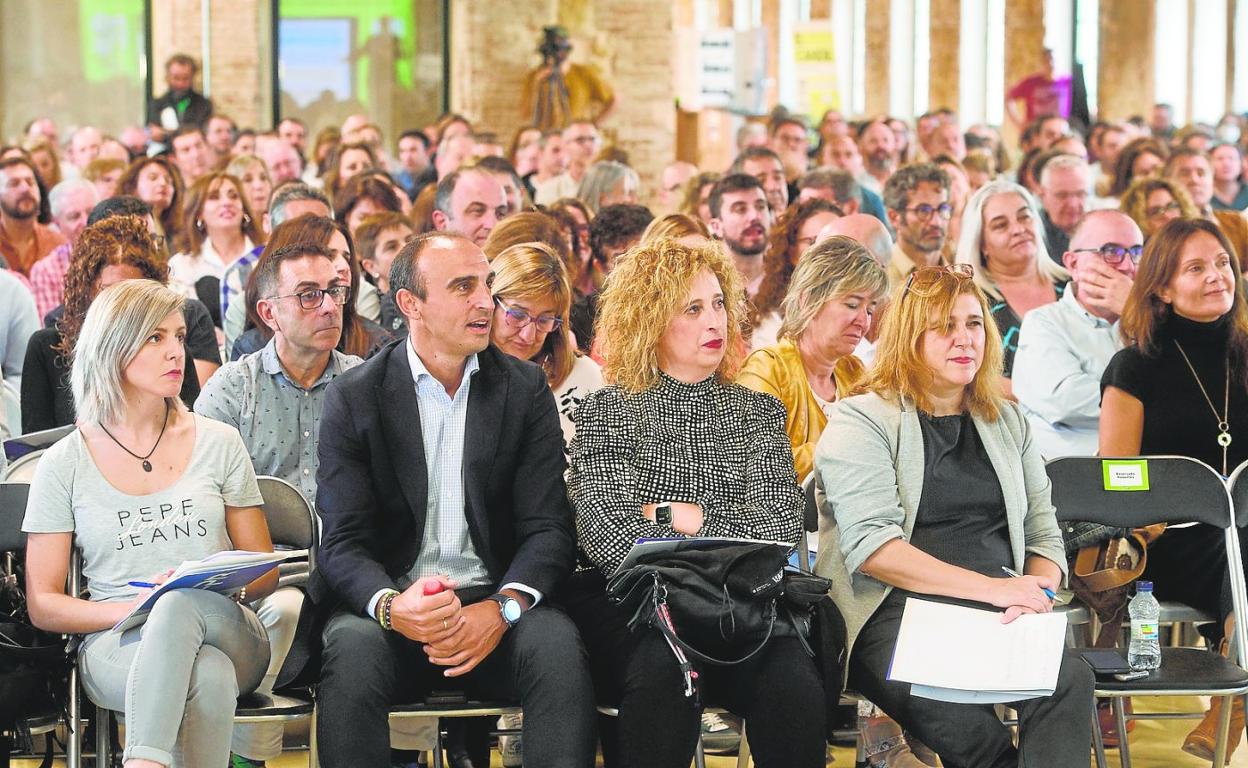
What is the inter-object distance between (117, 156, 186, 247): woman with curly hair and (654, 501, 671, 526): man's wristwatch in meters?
5.13

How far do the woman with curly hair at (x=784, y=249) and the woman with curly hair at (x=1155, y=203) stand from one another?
1.76 metres

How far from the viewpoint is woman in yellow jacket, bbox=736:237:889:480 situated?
4.98m

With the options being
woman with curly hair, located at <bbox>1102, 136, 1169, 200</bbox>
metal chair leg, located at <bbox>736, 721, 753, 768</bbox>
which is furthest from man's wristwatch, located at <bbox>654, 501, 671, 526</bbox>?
woman with curly hair, located at <bbox>1102, 136, 1169, 200</bbox>

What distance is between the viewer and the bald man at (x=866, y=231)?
6270 mm

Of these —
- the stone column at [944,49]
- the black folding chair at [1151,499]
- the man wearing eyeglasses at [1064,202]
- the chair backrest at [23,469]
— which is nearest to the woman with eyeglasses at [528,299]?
the chair backrest at [23,469]

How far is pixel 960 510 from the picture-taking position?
14.1 ft

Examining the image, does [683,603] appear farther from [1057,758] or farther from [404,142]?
[404,142]

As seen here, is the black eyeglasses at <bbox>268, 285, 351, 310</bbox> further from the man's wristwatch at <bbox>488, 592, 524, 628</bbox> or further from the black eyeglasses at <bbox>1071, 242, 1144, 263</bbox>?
the black eyeglasses at <bbox>1071, 242, 1144, 263</bbox>

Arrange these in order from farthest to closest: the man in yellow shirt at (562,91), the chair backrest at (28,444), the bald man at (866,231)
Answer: the man in yellow shirt at (562,91) → the bald man at (866,231) → the chair backrest at (28,444)

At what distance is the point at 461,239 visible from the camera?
4.42 metres

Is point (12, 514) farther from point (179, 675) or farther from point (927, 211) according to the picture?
point (927, 211)

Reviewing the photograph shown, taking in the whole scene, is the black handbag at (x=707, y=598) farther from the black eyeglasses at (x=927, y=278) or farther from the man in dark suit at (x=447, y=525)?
the black eyeglasses at (x=927, y=278)

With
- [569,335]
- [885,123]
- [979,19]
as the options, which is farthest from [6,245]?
[979,19]

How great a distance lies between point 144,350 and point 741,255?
147 inches
